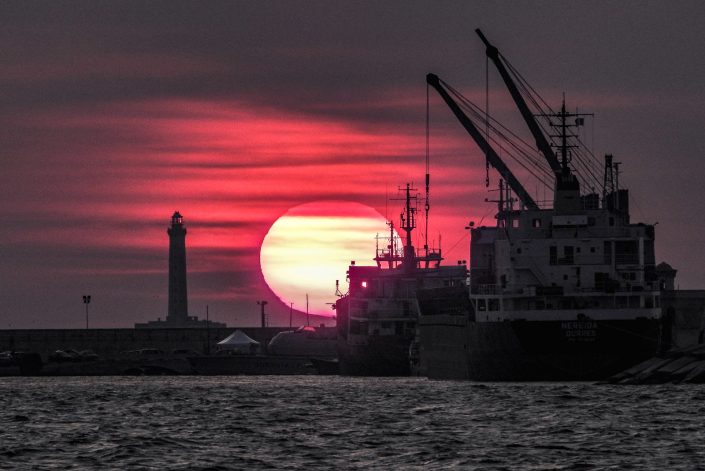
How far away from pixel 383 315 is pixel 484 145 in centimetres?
2603

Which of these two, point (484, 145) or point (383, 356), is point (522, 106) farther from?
point (383, 356)

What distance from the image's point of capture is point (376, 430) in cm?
6975

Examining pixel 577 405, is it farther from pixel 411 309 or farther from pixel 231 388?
pixel 411 309

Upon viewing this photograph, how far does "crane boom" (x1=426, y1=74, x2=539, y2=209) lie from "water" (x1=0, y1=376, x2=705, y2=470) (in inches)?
1673

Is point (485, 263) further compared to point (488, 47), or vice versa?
point (488, 47)

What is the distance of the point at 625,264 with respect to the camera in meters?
113

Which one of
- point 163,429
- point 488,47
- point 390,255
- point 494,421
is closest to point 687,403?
point 494,421

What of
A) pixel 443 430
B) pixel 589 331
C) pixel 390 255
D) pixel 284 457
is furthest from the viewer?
pixel 390 255

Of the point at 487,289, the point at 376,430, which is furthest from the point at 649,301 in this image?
the point at 376,430

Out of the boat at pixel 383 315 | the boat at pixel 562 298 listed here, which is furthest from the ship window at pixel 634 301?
the boat at pixel 383 315

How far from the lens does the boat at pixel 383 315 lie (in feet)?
538

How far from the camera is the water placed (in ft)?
188

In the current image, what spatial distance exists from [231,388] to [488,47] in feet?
133

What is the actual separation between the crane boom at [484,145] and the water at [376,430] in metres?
42.5
